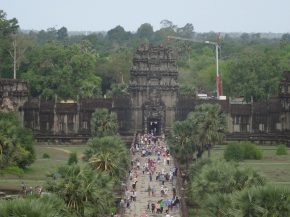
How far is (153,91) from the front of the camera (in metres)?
101

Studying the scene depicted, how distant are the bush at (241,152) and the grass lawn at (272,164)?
755mm

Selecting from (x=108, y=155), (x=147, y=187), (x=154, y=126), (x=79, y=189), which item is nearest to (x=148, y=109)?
(x=154, y=126)

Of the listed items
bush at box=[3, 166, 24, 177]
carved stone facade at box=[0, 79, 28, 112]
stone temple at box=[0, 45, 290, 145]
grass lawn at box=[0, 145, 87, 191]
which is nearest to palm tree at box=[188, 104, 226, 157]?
grass lawn at box=[0, 145, 87, 191]

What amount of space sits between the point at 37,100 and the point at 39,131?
4.20 metres

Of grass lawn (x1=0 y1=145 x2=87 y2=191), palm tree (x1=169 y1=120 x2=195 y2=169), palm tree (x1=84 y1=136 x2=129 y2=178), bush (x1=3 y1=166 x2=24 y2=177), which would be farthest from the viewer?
palm tree (x1=169 y1=120 x2=195 y2=169)

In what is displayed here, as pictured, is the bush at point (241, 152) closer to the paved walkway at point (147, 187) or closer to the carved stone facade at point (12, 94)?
the paved walkway at point (147, 187)

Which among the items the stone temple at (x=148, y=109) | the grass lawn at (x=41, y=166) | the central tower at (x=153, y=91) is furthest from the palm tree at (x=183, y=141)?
the central tower at (x=153, y=91)

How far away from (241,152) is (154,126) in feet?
73.7

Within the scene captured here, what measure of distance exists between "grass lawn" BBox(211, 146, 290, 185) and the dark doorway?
36.1ft

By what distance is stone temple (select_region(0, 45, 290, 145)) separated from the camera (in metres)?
98.3

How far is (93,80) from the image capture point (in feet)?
422

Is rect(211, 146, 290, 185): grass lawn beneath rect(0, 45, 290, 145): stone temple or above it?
beneath

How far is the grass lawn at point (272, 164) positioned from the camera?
67438 millimetres

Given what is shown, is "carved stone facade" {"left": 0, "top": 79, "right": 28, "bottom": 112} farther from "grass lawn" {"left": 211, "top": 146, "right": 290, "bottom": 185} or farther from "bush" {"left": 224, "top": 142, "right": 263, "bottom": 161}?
"bush" {"left": 224, "top": 142, "right": 263, "bottom": 161}
